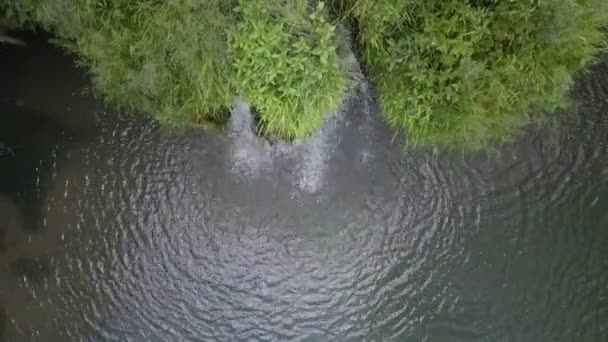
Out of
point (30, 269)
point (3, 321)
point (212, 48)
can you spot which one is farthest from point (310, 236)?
point (3, 321)

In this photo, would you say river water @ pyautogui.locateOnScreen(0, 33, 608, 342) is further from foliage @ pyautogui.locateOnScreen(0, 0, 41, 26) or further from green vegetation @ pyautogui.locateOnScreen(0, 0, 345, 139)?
green vegetation @ pyautogui.locateOnScreen(0, 0, 345, 139)

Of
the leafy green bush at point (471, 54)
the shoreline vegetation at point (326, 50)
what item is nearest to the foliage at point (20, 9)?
the shoreline vegetation at point (326, 50)

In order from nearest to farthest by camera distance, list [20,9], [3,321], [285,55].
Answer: [285,55] < [20,9] < [3,321]

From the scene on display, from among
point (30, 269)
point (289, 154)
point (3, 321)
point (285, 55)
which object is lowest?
point (3, 321)

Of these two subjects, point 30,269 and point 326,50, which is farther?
point 30,269

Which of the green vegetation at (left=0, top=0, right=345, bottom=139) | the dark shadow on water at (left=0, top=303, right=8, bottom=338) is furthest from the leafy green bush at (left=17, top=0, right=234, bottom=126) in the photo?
the dark shadow on water at (left=0, top=303, right=8, bottom=338)

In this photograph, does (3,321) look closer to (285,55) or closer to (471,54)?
(285,55)

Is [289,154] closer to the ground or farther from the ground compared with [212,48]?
closer to the ground

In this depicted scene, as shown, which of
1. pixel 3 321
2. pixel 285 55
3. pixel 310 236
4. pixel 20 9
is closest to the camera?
pixel 285 55
